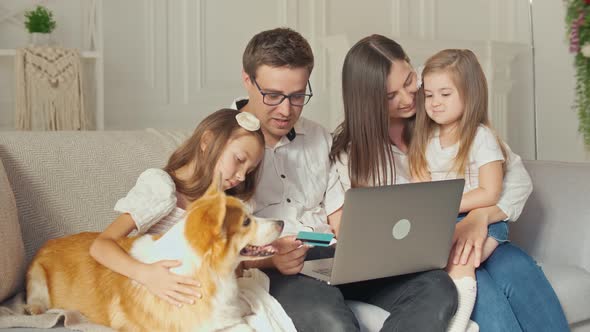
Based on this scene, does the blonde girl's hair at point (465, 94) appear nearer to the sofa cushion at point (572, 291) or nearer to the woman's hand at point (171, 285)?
the sofa cushion at point (572, 291)

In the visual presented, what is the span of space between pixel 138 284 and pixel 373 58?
105 cm

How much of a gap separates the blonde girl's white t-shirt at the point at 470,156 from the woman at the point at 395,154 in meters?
0.09

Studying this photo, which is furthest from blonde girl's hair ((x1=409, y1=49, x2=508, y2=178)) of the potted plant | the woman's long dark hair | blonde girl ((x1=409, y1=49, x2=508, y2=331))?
Result: the potted plant

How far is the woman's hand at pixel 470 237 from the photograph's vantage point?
2011 mm

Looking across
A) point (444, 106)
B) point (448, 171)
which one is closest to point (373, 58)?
point (444, 106)

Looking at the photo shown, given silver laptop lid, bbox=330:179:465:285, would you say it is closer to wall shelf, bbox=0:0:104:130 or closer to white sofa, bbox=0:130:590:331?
white sofa, bbox=0:130:590:331

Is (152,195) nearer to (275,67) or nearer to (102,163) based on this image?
(102,163)

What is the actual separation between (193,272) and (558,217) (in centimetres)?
143

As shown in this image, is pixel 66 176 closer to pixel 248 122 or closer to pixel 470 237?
pixel 248 122

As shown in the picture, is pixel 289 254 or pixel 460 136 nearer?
pixel 289 254

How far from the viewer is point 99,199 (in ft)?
6.78

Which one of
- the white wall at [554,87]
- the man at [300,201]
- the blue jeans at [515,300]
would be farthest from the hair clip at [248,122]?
the white wall at [554,87]

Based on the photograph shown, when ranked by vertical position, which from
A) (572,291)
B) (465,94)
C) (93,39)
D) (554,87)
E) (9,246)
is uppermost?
(93,39)

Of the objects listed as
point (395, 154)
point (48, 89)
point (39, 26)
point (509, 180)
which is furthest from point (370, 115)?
point (39, 26)
